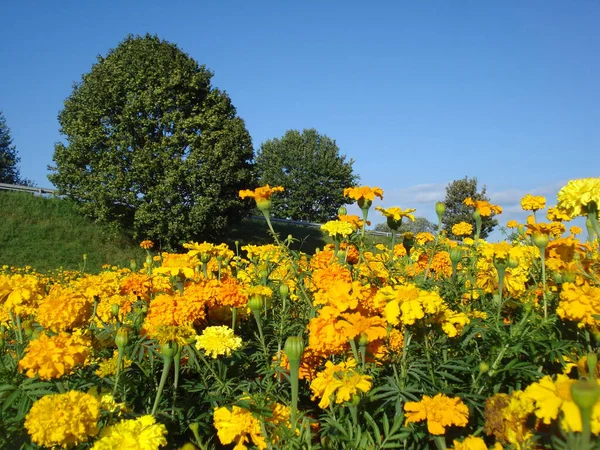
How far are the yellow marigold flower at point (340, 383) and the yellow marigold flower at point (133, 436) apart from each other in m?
0.45

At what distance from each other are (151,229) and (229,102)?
5.42m

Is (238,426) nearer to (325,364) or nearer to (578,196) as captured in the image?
(325,364)

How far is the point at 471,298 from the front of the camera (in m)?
2.34

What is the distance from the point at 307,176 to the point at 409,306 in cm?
3296

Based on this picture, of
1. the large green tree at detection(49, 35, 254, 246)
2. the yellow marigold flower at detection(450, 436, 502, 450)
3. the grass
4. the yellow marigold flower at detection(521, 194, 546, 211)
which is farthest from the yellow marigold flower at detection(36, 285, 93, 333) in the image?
the large green tree at detection(49, 35, 254, 246)

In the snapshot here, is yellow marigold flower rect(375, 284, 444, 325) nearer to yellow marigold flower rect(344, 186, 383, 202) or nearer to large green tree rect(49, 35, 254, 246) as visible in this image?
yellow marigold flower rect(344, 186, 383, 202)

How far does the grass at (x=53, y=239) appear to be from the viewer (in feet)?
44.5

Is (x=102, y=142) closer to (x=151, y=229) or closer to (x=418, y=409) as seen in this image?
(x=151, y=229)

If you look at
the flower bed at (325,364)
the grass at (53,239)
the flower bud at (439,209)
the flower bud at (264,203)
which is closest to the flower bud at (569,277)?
the flower bed at (325,364)

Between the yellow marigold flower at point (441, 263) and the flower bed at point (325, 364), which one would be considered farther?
the yellow marigold flower at point (441, 263)

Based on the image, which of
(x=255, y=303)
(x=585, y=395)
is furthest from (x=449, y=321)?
(x=585, y=395)

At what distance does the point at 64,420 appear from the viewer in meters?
1.16

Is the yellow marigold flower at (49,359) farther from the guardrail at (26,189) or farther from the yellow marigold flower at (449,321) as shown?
the guardrail at (26,189)

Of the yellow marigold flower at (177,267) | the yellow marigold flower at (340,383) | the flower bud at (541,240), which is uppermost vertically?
the flower bud at (541,240)
